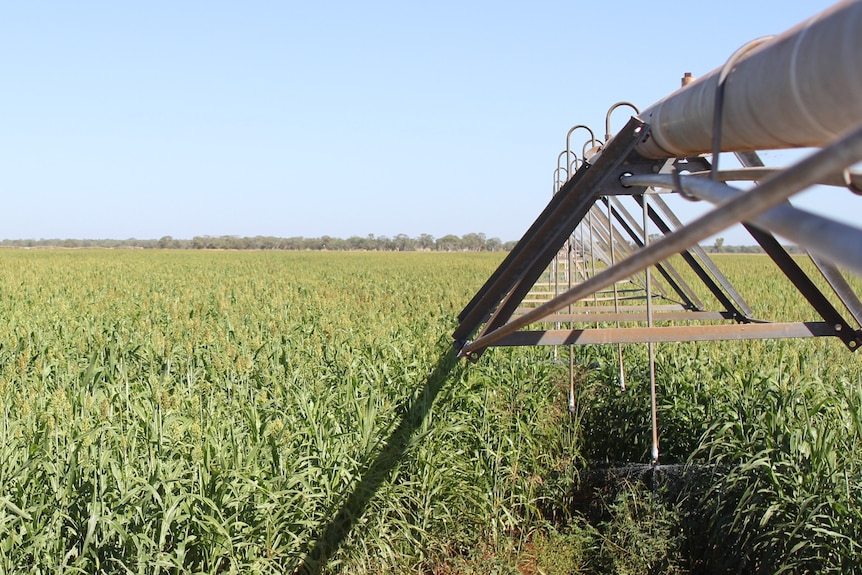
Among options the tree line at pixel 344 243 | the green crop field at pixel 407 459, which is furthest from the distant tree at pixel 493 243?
the green crop field at pixel 407 459

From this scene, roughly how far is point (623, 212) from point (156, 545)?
14.5 ft

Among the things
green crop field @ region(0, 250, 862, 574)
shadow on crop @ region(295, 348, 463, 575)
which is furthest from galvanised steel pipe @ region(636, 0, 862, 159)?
shadow on crop @ region(295, 348, 463, 575)

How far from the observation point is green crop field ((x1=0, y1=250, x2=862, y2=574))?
3.42m

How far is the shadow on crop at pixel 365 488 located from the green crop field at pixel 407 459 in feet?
0.05

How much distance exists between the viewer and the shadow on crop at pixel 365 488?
3.92 m

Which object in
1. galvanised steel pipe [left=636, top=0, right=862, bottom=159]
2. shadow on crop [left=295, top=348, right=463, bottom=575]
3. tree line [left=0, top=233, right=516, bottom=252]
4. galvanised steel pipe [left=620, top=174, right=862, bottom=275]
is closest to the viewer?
galvanised steel pipe [left=620, top=174, right=862, bottom=275]

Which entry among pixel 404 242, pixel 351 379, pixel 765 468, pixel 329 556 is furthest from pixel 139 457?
pixel 404 242

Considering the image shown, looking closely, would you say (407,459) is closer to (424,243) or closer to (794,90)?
(794,90)

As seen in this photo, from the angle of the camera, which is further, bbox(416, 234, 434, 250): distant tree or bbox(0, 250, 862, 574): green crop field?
bbox(416, 234, 434, 250): distant tree

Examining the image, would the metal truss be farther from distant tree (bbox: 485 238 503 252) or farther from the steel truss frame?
distant tree (bbox: 485 238 503 252)

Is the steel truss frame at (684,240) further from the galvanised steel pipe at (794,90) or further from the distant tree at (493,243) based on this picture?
the distant tree at (493,243)

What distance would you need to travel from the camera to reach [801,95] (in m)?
1.20

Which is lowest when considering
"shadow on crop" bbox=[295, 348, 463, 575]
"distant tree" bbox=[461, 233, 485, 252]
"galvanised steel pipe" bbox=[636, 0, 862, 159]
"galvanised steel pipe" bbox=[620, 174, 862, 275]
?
"shadow on crop" bbox=[295, 348, 463, 575]

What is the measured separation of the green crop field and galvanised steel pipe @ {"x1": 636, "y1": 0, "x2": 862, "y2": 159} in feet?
8.63
